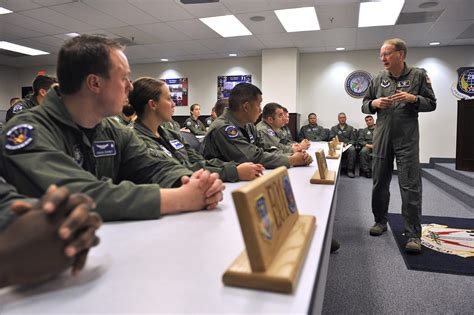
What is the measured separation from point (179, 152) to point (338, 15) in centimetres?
437

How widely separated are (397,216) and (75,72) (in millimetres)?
3301

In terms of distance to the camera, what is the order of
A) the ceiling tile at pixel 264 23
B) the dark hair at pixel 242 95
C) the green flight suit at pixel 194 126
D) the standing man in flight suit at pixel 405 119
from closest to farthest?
1. the dark hair at pixel 242 95
2. the standing man in flight suit at pixel 405 119
3. the ceiling tile at pixel 264 23
4. the green flight suit at pixel 194 126

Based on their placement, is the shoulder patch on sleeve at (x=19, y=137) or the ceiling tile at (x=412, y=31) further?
the ceiling tile at (x=412, y=31)

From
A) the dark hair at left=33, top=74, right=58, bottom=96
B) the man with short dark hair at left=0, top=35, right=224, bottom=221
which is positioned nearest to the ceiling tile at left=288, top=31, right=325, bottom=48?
the dark hair at left=33, top=74, right=58, bottom=96

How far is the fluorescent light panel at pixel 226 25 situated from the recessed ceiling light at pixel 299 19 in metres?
0.70

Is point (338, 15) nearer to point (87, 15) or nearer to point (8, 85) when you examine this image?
point (87, 15)

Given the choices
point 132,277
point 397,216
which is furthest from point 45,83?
point 397,216

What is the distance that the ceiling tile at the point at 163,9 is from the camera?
14.8 feet

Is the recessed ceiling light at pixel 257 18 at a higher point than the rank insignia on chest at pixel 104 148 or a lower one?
higher

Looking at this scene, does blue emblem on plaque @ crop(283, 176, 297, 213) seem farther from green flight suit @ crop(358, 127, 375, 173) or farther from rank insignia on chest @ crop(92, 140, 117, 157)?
green flight suit @ crop(358, 127, 375, 173)

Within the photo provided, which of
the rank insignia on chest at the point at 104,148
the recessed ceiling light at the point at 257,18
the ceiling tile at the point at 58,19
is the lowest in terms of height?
the rank insignia on chest at the point at 104,148

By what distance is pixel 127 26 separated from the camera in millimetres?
5594

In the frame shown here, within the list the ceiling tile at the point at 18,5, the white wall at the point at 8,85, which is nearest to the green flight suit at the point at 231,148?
the ceiling tile at the point at 18,5

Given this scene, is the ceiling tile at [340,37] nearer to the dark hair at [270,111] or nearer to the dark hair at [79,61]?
the dark hair at [270,111]
